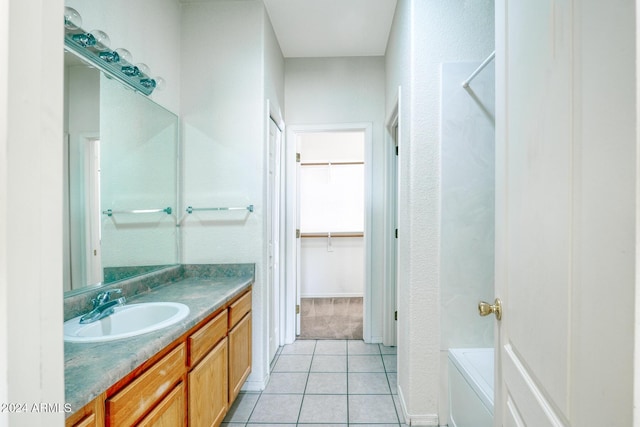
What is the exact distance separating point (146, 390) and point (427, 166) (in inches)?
65.0

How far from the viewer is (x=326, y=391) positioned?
2.19 metres

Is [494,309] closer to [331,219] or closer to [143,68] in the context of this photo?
[143,68]

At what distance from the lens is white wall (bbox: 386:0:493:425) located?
1762 mm

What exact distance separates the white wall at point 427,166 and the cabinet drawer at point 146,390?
1.22m

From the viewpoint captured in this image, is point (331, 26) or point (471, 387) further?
point (331, 26)

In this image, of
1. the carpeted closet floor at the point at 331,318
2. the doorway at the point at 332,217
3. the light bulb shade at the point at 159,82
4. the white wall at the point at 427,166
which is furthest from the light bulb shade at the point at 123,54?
the doorway at the point at 332,217

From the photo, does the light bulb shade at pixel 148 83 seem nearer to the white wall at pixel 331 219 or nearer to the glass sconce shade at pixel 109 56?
the glass sconce shade at pixel 109 56

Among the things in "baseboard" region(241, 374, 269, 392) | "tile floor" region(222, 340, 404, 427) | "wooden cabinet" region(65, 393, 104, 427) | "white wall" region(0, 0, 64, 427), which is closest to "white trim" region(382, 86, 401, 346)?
"tile floor" region(222, 340, 404, 427)

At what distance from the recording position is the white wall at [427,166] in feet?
5.78

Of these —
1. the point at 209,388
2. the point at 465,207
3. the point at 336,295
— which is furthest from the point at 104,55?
the point at 336,295

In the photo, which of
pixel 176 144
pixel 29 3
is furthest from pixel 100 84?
pixel 29 3

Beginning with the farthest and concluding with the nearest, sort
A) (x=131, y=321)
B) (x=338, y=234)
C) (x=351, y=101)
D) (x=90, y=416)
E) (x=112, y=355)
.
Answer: (x=338, y=234) < (x=351, y=101) < (x=131, y=321) < (x=112, y=355) < (x=90, y=416)

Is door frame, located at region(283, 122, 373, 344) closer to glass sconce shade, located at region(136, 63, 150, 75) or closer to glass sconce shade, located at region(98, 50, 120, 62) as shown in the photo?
glass sconce shade, located at region(136, 63, 150, 75)

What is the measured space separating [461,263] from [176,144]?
2.02 meters
